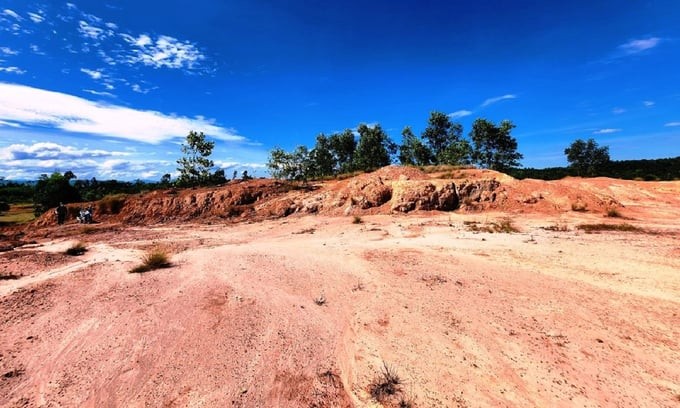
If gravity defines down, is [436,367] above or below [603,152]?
below

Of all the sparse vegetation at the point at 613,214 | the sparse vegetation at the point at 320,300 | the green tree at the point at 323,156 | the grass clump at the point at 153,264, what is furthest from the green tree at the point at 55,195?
the sparse vegetation at the point at 613,214

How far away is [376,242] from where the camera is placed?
14414 mm

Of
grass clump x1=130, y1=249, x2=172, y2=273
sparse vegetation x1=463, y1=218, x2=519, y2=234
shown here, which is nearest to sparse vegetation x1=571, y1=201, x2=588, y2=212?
sparse vegetation x1=463, y1=218, x2=519, y2=234

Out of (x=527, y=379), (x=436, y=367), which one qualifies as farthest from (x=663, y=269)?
(x=436, y=367)

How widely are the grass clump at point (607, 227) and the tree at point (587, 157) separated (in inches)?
2097

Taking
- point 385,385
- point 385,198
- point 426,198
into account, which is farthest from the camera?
point 385,198

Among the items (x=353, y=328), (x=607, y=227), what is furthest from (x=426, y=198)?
(x=353, y=328)

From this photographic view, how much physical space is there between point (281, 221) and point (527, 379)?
20.0 meters

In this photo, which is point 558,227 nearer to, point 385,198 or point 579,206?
point 579,206

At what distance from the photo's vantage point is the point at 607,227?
49.3ft

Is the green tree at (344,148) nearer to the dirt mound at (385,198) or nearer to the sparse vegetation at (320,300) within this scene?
the dirt mound at (385,198)

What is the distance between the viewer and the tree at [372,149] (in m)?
53.0

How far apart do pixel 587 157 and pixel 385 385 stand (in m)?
69.5

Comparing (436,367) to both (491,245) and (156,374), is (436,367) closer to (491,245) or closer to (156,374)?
(156,374)
